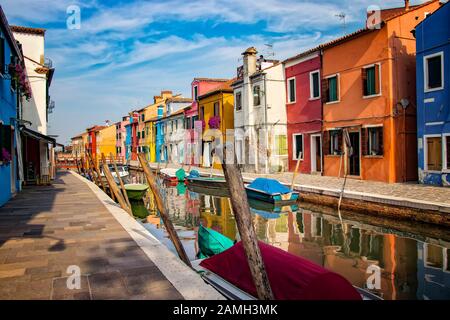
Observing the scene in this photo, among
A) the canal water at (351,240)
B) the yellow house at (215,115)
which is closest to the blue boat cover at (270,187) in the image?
the canal water at (351,240)

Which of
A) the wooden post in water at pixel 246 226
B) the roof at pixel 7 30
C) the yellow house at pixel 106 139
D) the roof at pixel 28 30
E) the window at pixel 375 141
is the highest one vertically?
the roof at pixel 28 30

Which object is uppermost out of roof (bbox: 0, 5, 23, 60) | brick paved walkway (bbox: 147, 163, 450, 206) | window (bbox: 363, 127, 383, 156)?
roof (bbox: 0, 5, 23, 60)

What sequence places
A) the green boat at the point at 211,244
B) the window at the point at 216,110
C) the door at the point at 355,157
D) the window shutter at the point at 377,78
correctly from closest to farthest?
the green boat at the point at 211,244, the window shutter at the point at 377,78, the door at the point at 355,157, the window at the point at 216,110

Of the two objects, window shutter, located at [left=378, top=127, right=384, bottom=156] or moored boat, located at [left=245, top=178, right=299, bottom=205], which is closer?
moored boat, located at [left=245, top=178, right=299, bottom=205]

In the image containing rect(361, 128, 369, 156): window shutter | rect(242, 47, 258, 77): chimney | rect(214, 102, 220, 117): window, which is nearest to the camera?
rect(361, 128, 369, 156): window shutter

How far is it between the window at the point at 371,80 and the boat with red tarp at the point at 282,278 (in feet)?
45.0

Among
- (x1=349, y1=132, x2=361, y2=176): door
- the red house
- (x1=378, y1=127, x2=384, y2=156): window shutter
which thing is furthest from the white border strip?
the red house

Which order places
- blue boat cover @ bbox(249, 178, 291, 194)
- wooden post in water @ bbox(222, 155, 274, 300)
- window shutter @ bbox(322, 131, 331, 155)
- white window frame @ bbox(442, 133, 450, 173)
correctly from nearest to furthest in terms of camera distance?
wooden post in water @ bbox(222, 155, 274, 300) < white window frame @ bbox(442, 133, 450, 173) < blue boat cover @ bbox(249, 178, 291, 194) < window shutter @ bbox(322, 131, 331, 155)

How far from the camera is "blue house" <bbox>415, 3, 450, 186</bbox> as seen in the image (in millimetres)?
13953

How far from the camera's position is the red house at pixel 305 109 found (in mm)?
20984

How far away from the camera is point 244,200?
13.5 ft

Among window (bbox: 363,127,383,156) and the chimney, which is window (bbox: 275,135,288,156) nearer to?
the chimney

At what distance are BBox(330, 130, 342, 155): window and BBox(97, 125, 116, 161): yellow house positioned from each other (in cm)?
5306

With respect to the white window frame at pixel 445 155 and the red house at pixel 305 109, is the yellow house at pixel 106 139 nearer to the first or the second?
the red house at pixel 305 109
